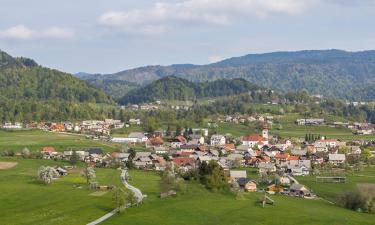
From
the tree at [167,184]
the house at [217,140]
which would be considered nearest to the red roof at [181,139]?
the house at [217,140]

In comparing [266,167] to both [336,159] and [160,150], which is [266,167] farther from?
[160,150]

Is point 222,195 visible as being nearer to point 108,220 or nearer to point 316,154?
point 108,220

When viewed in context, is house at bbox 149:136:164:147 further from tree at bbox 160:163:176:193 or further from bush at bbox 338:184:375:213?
bush at bbox 338:184:375:213

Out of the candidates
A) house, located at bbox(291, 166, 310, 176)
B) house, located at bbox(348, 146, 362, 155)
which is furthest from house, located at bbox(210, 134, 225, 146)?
house, located at bbox(291, 166, 310, 176)

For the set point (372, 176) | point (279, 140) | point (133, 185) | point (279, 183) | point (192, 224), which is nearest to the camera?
point (192, 224)

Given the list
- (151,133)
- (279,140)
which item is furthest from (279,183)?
(151,133)

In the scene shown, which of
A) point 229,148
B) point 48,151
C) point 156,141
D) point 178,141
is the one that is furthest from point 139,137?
point 48,151
